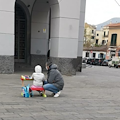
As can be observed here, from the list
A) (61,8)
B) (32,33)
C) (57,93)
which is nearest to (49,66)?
(57,93)

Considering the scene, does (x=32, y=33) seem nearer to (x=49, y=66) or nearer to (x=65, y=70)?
(x=65, y=70)

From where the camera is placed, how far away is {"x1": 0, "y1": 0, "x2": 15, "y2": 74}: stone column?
1002cm

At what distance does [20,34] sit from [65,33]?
4.88m

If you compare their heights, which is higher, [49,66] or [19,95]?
[49,66]

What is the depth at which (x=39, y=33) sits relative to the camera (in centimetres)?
1445

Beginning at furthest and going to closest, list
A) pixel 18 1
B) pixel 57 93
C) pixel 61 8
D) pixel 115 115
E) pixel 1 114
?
pixel 18 1 < pixel 61 8 < pixel 57 93 < pixel 115 115 < pixel 1 114

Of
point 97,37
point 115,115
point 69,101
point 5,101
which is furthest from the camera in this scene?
point 97,37

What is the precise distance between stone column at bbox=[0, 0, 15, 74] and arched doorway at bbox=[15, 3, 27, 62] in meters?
4.38

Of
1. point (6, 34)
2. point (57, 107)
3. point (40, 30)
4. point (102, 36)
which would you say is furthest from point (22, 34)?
point (102, 36)

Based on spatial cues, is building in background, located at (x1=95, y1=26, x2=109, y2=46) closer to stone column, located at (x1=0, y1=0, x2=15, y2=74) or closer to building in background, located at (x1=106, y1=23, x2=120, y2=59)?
building in background, located at (x1=106, y1=23, x2=120, y2=59)

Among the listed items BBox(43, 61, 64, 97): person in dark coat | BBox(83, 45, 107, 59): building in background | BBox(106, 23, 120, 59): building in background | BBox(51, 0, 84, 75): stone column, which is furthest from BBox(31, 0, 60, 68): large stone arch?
BBox(83, 45, 107, 59): building in background

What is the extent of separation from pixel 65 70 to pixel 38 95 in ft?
16.6

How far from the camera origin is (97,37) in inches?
2653

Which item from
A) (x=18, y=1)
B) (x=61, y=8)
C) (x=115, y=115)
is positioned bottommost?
(x=115, y=115)
